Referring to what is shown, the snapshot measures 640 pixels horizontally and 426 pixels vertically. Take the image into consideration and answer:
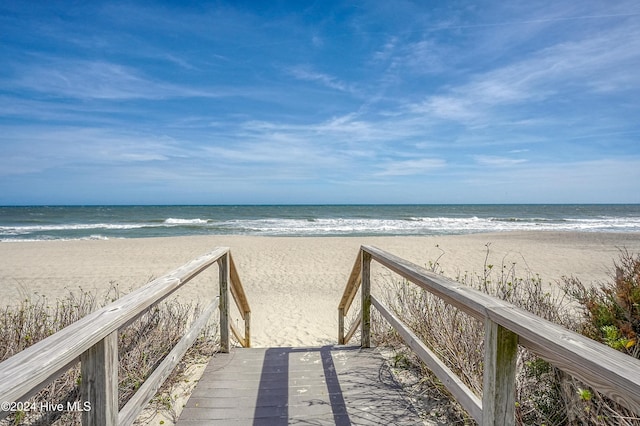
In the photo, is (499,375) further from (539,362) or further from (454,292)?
(539,362)

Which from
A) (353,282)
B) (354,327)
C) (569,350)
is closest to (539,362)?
(569,350)

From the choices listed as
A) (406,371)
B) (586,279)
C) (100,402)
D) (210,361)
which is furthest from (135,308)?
(586,279)

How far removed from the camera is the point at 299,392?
3.00 metres

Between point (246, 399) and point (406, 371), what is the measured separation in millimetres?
1432

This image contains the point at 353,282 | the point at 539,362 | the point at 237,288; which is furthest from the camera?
the point at 237,288

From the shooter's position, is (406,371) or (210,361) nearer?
(406,371)

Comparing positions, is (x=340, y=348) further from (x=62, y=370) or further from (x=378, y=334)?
(x=62, y=370)

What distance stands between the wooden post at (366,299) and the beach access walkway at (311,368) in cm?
1

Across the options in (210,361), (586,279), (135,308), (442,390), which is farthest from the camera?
(586,279)

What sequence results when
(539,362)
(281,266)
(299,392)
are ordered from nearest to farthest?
(539,362), (299,392), (281,266)

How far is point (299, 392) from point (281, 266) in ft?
31.5

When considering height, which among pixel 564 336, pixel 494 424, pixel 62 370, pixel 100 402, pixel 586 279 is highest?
pixel 564 336

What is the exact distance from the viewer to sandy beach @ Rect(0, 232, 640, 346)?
7.71 meters

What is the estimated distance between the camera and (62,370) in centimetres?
119
